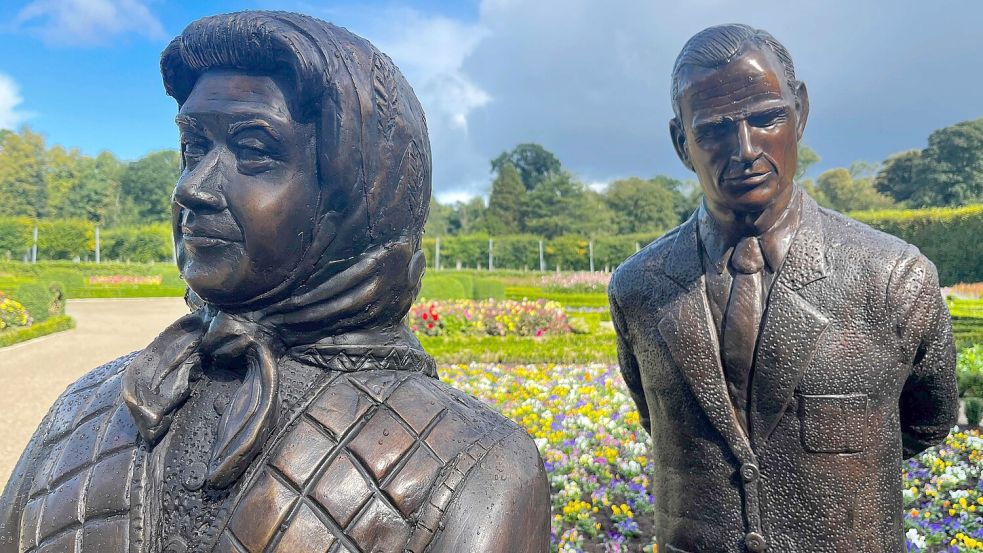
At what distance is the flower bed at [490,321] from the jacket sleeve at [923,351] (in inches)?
391

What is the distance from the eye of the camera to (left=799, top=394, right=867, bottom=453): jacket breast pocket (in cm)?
219

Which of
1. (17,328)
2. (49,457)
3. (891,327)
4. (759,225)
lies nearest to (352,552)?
(49,457)


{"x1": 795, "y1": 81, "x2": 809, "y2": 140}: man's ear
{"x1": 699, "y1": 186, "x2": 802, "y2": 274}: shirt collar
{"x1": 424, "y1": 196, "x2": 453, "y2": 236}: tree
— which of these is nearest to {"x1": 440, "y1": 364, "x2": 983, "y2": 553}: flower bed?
{"x1": 699, "y1": 186, "x2": 802, "y2": 274}: shirt collar

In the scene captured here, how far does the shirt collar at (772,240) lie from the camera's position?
2283mm

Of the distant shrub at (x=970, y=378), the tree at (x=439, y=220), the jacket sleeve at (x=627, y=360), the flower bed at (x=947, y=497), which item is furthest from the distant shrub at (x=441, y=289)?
the tree at (x=439, y=220)

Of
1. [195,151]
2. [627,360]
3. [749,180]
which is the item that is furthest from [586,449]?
[195,151]

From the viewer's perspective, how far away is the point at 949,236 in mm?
22016

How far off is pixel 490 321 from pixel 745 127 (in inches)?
414

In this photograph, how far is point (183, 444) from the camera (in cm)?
127

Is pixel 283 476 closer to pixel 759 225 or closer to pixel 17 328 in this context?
pixel 759 225

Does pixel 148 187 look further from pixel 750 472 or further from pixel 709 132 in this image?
pixel 750 472

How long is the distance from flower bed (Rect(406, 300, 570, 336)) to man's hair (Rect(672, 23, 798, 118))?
1003 cm

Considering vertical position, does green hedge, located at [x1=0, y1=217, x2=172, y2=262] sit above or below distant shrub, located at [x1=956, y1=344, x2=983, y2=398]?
above

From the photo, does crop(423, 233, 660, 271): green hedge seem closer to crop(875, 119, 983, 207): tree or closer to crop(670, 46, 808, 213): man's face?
crop(875, 119, 983, 207): tree
